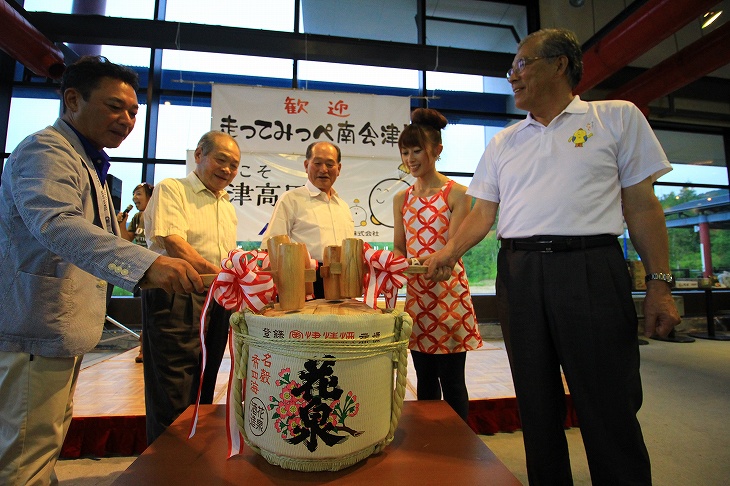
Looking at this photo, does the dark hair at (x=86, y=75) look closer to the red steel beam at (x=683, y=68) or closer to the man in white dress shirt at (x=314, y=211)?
the man in white dress shirt at (x=314, y=211)

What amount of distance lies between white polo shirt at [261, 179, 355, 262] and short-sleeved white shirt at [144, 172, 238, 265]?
219mm

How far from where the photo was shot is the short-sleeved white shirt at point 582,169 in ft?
3.67

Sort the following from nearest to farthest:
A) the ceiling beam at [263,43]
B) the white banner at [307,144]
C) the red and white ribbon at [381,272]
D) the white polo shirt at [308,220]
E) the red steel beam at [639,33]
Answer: the red and white ribbon at [381,272] → the white polo shirt at [308,220] → the red steel beam at [639,33] → the white banner at [307,144] → the ceiling beam at [263,43]

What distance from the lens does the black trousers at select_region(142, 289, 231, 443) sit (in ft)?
4.79

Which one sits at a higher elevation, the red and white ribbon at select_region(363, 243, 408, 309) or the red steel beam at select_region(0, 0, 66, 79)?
the red steel beam at select_region(0, 0, 66, 79)

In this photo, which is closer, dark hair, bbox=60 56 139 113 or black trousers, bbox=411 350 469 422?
dark hair, bbox=60 56 139 113

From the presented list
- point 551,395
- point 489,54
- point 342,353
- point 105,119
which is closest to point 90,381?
point 105,119

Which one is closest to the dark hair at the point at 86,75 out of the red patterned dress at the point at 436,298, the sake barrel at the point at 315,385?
the sake barrel at the point at 315,385

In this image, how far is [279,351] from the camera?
717mm

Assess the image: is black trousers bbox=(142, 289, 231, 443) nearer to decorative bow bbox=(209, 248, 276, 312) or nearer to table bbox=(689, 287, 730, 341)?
decorative bow bbox=(209, 248, 276, 312)

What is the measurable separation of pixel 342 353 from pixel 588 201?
89cm

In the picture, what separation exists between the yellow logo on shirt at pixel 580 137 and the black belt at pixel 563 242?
304 millimetres

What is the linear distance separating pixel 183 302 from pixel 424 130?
4.14 feet

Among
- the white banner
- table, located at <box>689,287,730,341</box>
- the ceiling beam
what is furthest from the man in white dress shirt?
table, located at <box>689,287,730,341</box>
